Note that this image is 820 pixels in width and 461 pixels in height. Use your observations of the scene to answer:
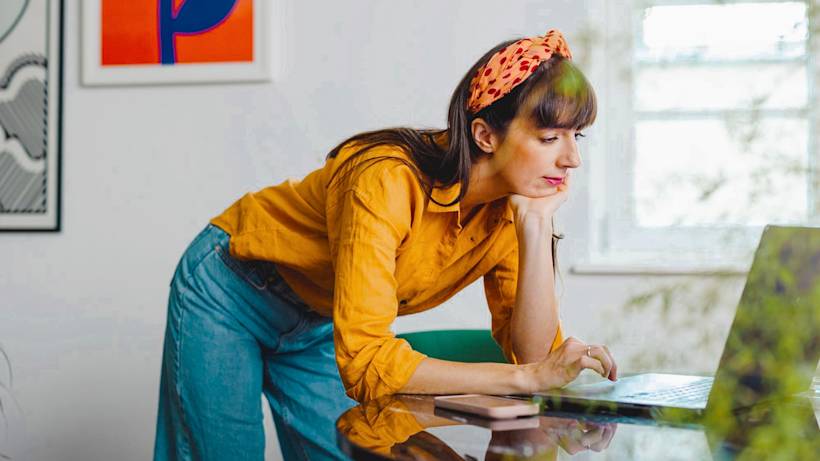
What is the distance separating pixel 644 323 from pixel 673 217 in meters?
2.20

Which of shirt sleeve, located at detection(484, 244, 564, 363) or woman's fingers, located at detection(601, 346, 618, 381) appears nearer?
woman's fingers, located at detection(601, 346, 618, 381)

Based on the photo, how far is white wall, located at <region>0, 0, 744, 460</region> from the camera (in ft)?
9.15

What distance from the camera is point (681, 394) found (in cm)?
120

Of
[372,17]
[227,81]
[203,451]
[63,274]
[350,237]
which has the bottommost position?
[203,451]

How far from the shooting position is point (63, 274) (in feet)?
10.0

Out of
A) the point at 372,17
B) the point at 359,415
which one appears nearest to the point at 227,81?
the point at 372,17

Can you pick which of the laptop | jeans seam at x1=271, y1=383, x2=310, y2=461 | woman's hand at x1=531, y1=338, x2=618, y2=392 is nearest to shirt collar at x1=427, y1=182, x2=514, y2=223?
woman's hand at x1=531, y1=338, x2=618, y2=392

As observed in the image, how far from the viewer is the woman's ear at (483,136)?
1.50 m

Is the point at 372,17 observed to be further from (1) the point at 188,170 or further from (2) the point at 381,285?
(2) the point at 381,285

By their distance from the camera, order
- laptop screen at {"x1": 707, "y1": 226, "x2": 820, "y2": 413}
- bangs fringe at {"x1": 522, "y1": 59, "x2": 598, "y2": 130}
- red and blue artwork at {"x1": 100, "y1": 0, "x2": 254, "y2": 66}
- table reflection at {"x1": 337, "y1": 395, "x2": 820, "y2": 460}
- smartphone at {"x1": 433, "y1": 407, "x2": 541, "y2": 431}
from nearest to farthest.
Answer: laptop screen at {"x1": 707, "y1": 226, "x2": 820, "y2": 413}
table reflection at {"x1": 337, "y1": 395, "x2": 820, "y2": 460}
smartphone at {"x1": 433, "y1": 407, "x2": 541, "y2": 431}
bangs fringe at {"x1": 522, "y1": 59, "x2": 598, "y2": 130}
red and blue artwork at {"x1": 100, "y1": 0, "x2": 254, "y2": 66}

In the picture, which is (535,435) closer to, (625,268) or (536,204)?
(536,204)

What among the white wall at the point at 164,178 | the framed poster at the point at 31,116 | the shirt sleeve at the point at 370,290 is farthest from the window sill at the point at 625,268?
the framed poster at the point at 31,116

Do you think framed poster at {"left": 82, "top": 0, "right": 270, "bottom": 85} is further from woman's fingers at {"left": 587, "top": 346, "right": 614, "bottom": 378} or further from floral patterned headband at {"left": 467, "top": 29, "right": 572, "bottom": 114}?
woman's fingers at {"left": 587, "top": 346, "right": 614, "bottom": 378}

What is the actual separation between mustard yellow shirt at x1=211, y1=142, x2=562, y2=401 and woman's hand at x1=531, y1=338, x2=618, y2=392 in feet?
0.55
